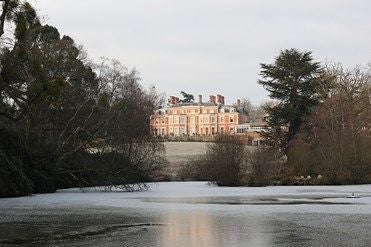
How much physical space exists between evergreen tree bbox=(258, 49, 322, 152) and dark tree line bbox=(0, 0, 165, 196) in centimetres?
1993

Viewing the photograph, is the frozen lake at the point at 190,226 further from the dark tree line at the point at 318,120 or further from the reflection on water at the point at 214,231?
the dark tree line at the point at 318,120

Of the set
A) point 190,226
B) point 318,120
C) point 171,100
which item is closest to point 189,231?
point 190,226

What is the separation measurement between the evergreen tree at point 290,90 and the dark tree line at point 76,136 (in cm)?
1993

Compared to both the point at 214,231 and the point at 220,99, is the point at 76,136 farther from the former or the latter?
the point at 220,99

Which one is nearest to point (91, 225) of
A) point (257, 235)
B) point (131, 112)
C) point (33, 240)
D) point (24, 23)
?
point (33, 240)

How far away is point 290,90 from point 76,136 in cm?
2987

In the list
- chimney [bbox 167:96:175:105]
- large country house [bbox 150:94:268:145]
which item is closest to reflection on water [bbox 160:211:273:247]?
large country house [bbox 150:94:268:145]

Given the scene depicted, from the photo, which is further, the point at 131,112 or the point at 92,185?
the point at 131,112

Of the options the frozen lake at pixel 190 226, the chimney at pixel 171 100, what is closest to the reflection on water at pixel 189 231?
the frozen lake at pixel 190 226

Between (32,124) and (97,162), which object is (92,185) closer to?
(97,162)

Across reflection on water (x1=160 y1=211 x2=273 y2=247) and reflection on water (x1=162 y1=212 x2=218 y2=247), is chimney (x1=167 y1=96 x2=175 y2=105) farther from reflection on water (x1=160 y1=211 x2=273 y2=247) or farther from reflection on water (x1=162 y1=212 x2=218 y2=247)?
reflection on water (x1=160 y1=211 x2=273 y2=247)

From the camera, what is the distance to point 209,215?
19.1m

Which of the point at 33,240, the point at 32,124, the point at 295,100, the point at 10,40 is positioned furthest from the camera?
the point at 295,100

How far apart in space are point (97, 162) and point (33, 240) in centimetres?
2689
